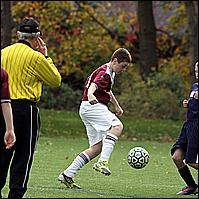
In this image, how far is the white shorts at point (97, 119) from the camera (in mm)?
11773

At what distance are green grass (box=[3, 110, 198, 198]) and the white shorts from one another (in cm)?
76

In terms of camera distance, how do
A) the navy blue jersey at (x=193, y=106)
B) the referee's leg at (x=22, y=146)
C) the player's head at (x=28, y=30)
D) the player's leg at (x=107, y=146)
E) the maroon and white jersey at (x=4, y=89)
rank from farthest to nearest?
the player's leg at (x=107, y=146), the navy blue jersey at (x=193, y=106), the player's head at (x=28, y=30), the referee's leg at (x=22, y=146), the maroon and white jersey at (x=4, y=89)

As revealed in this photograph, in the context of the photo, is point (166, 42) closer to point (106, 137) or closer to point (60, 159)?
point (60, 159)

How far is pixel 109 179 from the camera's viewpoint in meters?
13.3

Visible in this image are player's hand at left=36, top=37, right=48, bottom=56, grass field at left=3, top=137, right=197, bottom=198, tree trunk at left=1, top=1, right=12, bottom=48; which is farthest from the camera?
tree trunk at left=1, top=1, right=12, bottom=48

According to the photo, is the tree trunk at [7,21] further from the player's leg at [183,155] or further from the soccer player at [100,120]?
the player's leg at [183,155]

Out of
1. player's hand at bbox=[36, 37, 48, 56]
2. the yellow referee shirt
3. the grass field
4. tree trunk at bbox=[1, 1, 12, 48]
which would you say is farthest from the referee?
tree trunk at bbox=[1, 1, 12, 48]

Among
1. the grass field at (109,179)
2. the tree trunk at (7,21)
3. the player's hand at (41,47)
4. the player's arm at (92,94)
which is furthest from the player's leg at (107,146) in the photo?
the tree trunk at (7,21)

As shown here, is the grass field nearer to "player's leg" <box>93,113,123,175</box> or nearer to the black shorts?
"player's leg" <box>93,113,123,175</box>

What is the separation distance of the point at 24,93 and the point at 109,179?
3923 millimetres

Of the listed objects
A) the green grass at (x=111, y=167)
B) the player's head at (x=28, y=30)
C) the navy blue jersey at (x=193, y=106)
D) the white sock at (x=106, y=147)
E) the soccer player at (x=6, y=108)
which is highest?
the player's head at (x=28, y=30)

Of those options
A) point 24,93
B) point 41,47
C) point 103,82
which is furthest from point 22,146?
point 103,82

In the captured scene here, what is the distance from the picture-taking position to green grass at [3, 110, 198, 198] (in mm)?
11188

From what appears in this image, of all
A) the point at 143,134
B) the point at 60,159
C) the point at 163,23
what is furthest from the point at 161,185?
the point at 163,23
